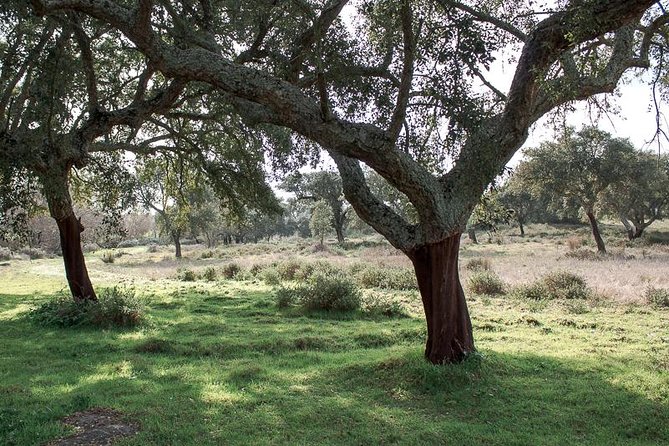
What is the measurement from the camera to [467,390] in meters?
7.14

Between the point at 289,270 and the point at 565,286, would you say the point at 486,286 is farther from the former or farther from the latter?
the point at 289,270

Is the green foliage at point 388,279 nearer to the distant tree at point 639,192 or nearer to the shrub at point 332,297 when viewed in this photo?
the shrub at point 332,297

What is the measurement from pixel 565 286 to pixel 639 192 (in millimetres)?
29477

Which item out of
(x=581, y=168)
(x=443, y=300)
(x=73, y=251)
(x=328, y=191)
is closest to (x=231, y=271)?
(x=73, y=251)

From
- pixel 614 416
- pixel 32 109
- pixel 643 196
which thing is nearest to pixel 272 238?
pixel 643 196

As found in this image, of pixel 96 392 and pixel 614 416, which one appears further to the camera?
pixel 96 392

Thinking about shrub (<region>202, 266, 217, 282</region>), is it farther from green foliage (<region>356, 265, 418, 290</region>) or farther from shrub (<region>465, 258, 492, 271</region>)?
shrub (<region>465, 258, 492, 271</region>)

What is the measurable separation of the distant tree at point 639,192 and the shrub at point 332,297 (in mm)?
24571

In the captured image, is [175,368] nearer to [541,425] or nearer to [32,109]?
[541,425]

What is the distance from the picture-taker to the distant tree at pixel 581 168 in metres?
34.8

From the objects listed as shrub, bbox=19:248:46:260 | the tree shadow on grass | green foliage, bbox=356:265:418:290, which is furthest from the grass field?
shrub, bbox=19:248:46:260

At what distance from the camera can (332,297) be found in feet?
47.3

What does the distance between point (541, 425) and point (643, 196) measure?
44.5 m

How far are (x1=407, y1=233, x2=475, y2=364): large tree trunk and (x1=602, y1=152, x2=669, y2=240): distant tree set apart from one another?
91.9ft
